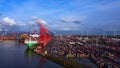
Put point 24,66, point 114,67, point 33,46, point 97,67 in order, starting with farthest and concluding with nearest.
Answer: point 33,46, point 24,66, point 97,67, point 114,67

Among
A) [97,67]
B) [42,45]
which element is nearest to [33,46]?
[42,45]

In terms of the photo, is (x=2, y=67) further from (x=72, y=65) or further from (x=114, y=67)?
(x=114, y=67)

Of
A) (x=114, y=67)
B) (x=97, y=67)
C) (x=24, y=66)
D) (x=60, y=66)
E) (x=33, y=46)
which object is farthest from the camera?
(x=33, y=46)

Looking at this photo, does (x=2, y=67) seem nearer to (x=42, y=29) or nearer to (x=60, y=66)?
(x=60, y=66)

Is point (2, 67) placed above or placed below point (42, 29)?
below

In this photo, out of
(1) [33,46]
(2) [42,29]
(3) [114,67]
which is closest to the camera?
(3) [114,67]

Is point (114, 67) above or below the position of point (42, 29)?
below

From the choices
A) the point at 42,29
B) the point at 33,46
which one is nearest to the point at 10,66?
the point at 33,46

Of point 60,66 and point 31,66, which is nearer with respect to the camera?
point 60,66

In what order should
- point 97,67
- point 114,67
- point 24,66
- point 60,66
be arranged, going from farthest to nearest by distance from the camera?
point 24,66, point 60,66, point 97,67, point 114,67

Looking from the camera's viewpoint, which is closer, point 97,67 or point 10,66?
point 97,67
